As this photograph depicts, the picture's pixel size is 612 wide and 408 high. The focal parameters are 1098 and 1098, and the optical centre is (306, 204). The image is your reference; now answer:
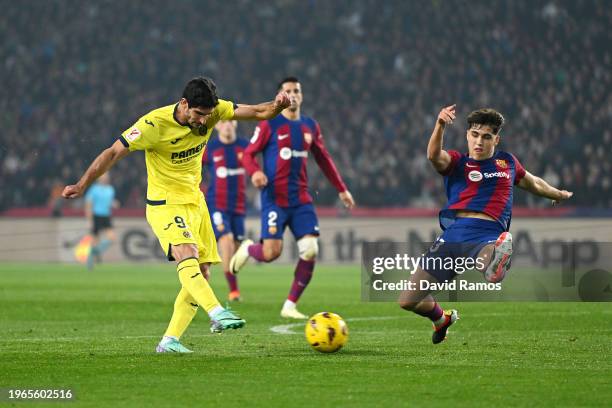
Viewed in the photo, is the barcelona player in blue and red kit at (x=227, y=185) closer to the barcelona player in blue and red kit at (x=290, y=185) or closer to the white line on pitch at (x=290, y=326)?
the barcelona player in blue and red kit at (x=290, y=185)

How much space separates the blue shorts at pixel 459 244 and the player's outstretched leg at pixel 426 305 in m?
0.09

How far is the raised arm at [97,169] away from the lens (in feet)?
24.5

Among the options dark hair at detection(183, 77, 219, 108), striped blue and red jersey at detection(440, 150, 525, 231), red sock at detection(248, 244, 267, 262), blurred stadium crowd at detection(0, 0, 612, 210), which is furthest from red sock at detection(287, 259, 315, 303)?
blurred stadium crowd at detection(0, 0, 612, 210)

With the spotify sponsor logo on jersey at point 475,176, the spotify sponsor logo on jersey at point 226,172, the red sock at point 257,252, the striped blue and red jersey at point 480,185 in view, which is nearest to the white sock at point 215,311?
the striped blue and red jersey at point 480,185

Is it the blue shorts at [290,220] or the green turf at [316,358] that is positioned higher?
the blue shorts at [290,220]

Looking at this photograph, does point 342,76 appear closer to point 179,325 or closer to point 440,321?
point 440,321

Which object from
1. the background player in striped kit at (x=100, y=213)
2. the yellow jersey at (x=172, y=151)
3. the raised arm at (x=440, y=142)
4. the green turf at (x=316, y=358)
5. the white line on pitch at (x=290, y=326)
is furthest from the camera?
the background player in striped kit at (x=100, y=213)

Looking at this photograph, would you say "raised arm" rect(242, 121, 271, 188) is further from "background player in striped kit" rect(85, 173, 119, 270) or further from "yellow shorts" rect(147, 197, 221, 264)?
"background player in striped kit" rect(85, 173, 119, 270)

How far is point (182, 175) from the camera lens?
8.09 metres

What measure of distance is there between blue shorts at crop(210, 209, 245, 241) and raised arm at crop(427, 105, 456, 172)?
22.6 ft

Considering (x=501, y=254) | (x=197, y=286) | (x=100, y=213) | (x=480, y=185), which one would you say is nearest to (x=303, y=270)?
(x=480, y=185)

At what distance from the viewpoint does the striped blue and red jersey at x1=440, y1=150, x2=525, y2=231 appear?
8586 mm

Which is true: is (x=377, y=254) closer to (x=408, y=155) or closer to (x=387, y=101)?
(x=408, y=155)

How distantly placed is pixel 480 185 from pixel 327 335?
180 centimetres
